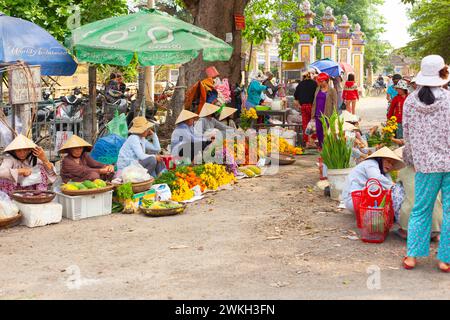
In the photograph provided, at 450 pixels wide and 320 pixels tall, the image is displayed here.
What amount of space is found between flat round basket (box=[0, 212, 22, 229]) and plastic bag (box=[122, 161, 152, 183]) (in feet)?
5.02

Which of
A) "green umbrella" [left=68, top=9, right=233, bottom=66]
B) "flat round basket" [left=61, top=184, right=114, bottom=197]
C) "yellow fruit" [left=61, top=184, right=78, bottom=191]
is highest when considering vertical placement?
"green umbrella" [left=68, top=9, right=233, bottom=66]

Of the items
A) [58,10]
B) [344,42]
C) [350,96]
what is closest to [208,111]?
[58,10]

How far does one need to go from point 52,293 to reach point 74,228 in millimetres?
2471

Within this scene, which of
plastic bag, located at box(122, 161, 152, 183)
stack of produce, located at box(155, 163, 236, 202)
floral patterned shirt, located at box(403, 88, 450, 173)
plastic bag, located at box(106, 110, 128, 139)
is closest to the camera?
floral patterned shirt, located at box(403, 88, 450, 173)

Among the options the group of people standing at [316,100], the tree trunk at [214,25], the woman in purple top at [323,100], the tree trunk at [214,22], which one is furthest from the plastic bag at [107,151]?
the tree trunk at [214,22]

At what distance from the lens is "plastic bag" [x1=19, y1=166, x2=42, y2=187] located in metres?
8.56

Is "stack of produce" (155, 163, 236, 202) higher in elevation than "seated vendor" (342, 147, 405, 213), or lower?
lower

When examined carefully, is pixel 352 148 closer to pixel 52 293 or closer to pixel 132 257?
pixel 132 257

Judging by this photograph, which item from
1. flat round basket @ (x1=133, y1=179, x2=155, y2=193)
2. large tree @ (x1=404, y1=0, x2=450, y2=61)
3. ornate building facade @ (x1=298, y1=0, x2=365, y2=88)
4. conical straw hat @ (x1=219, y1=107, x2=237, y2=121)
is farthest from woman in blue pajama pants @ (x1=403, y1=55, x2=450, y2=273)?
ornate building facade @ (x1=298, y1=0, x2=365, y2=88)

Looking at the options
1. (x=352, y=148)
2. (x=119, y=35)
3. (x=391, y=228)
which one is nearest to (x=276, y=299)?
(x=391, y=228)

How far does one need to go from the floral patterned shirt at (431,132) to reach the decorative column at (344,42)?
4027 centimetres

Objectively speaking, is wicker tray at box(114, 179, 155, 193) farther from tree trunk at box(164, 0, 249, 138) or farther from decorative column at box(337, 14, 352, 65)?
decorative column at box(337, 14, 352, 65)

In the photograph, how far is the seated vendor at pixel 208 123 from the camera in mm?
11586

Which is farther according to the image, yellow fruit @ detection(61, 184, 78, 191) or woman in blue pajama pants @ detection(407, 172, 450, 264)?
yellow fruit @ detection(61, 184, 78, 191)
